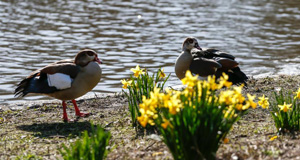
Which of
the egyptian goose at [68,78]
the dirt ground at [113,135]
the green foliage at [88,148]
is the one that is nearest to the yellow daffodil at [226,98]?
the dirt ground at [113,135]

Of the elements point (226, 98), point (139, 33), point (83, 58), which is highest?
point (226, 98)

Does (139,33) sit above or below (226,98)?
below

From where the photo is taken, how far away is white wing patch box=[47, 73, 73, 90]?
21.5 ft

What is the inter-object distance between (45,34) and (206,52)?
25.0 feet

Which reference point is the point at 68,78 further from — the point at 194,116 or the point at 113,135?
the point at 194,116

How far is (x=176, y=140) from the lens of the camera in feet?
13.6

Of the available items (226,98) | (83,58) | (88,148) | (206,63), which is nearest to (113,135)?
(83,58)

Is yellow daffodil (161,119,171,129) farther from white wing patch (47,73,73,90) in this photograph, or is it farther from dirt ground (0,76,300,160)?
white wing patch (47,73,73,90)

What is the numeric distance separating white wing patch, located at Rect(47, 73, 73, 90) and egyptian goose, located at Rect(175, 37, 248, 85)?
1.90m

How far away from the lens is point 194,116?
407 centimetres

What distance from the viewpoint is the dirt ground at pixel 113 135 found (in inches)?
185

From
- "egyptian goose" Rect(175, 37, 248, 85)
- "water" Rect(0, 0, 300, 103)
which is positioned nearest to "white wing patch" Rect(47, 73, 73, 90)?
"egyptian goose" Rect(175, 37, 248, 85)

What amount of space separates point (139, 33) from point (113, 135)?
29.7 ft

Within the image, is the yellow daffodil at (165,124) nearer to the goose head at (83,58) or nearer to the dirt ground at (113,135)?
the dirt ground at (113,135)
